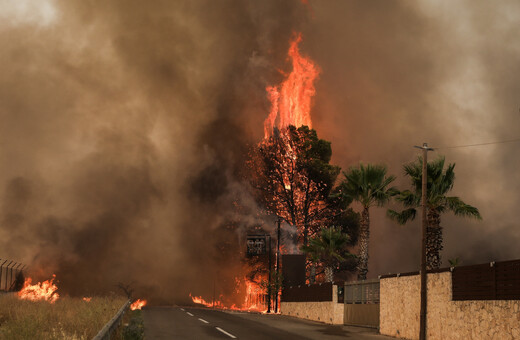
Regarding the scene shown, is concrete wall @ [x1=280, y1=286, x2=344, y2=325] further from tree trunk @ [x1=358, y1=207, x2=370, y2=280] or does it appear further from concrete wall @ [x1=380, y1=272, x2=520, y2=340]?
concrete wall @ [x1=380, y1=272, x2=520, y2=340]

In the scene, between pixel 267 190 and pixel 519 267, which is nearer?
pixel 519 267

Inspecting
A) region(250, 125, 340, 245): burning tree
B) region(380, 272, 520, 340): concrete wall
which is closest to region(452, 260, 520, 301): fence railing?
region(380, 272, 520, 340): concrete wall

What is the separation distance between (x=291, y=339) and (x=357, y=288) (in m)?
14.0

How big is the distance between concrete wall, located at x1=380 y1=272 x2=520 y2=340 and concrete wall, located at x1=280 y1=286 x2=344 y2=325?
341 inches

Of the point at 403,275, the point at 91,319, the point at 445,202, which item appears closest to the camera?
the point at 91,319

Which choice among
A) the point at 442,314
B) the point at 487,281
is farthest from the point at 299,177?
the point at 487,281

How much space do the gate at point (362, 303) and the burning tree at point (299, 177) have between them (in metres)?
39.4

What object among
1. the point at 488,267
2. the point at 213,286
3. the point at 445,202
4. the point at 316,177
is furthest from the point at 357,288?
the point at 213,286

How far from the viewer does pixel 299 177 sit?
76688mm

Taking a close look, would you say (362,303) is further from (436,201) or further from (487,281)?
(487,281)

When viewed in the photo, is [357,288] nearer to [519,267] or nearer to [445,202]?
[445,202]

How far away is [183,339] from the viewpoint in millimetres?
19562

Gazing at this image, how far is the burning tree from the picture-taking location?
250ft

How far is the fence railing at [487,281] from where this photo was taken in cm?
1751
